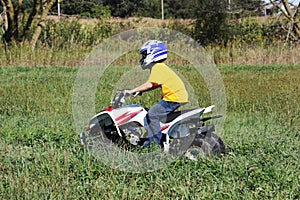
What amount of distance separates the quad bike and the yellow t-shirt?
19 centimetres

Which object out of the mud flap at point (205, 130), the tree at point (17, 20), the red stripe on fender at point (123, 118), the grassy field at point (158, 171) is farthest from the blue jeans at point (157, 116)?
the tree at point (17, 20)

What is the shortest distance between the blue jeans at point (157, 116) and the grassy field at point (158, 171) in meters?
0.58

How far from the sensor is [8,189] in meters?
4.17

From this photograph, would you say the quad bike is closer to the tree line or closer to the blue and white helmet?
the blue and white helmet

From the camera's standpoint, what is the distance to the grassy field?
4.14 m

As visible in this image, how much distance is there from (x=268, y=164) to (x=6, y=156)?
8.70ft

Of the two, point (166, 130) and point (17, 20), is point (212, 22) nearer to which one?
point (17, 20)

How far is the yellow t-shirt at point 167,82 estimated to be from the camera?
5352mm

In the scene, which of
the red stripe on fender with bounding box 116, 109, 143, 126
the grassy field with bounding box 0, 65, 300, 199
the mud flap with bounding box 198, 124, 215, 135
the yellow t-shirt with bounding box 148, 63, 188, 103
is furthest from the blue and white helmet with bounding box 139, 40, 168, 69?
the grassy field with bounding box 0, 65, 300, 199

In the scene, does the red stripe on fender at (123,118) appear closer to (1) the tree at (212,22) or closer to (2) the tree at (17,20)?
(2) the tree at (17,20)

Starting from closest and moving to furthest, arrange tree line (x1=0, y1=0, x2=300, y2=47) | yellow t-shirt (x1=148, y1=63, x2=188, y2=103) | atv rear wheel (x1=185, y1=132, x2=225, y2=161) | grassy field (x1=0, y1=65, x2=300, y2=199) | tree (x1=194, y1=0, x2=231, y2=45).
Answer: grassy field (x1=0, y1=65, x2=300, y2=199) < atv rear wheel (x1=185, y1=132, x2=225, y2=161) < yellow t-shirt (x1=148, y1=63, x2=188, y2=103) < tree line (x1=0, y1=0, x2=300, y2=47) < tree (x1=194, y1=0, x2=231, y2=45)

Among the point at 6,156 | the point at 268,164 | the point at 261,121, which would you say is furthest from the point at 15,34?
the point at 268,164

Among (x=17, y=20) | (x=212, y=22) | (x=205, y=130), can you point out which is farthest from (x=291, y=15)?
(x=205, y=130)

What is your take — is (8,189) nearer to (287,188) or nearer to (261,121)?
(287,188)
